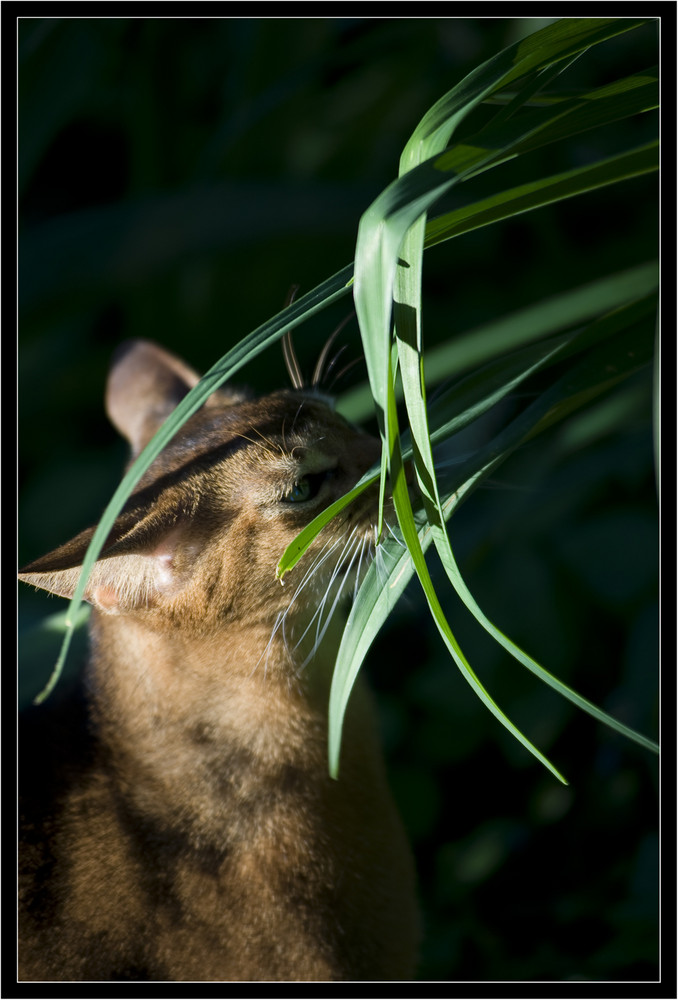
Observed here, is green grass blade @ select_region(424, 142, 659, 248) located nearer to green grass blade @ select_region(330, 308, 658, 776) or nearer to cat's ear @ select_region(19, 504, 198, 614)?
green grass blade @ select_region(330, 308, 658, 776)

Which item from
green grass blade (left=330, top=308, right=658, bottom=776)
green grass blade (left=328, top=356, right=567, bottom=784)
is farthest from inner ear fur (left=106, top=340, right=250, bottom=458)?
green grass blade (left=328, top=356, right=567, bottom=784)

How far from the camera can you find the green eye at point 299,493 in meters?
1.08

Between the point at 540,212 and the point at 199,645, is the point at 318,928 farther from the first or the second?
the point at 540,212

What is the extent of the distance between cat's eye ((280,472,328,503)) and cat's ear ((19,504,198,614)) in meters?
0.14

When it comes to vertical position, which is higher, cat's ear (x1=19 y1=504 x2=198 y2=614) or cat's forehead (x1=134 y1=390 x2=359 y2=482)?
cat's forehead (x1=134 y1=390 x2=359 y2=482)

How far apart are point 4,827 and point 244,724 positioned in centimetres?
35

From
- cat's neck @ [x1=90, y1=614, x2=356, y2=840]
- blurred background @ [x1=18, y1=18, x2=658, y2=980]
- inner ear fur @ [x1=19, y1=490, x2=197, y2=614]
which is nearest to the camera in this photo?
inner ear fur @ [x1=19, y1=490, x2=197, y2=614]

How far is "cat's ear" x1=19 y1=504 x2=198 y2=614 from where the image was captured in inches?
33.4

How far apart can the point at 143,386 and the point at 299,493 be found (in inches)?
18.8

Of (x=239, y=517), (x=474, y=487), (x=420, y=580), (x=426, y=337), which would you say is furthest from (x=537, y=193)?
(x=426, y=337)

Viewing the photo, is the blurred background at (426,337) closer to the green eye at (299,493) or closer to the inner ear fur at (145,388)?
the inner ear fur at (145,388)

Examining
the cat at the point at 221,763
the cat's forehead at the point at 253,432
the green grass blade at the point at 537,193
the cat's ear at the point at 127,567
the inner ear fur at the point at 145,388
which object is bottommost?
the cat at the point at 221,763

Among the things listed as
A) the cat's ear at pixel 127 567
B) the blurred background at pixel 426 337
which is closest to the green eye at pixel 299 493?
the cat's ear at pixel 127 567

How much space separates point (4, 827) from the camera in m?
1.11
